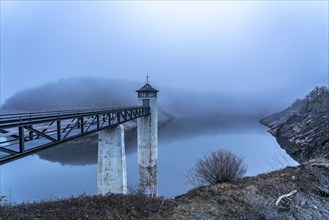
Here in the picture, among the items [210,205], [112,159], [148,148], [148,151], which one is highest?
[210,205]

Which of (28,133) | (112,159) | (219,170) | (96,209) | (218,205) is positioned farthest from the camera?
(112,159)

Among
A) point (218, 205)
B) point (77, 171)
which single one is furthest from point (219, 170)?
point (77, 171)

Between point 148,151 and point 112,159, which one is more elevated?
point 112,159

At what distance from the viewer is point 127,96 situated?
132500 millimetres

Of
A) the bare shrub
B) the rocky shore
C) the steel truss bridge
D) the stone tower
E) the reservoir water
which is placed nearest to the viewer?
the rocky shore

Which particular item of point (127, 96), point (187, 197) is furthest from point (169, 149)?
point (127, 96)

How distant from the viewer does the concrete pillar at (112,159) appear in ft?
49.0

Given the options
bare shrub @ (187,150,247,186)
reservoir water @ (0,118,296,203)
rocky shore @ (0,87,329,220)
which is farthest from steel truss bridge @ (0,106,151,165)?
reservoir water @ (0,118,296,203)

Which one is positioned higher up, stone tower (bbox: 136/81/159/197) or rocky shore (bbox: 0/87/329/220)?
rocky shore (bbox: 0/87/329/220)

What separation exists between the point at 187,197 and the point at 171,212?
0.98m

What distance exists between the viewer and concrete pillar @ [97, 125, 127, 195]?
49.0 ft

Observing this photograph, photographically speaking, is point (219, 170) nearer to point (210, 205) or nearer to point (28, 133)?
point (210, 205)

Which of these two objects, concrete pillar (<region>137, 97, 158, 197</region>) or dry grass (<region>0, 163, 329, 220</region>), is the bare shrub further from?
concrete pillar (<region>137, 97, 158, 197</region>)

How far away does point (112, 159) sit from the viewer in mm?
15164
